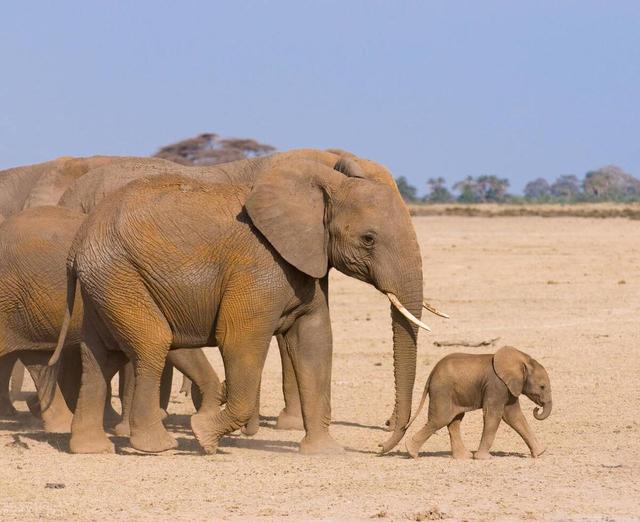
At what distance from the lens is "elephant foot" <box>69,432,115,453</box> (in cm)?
1012

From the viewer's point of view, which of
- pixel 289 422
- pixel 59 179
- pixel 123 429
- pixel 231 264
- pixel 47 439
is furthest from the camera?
pixel 59 179

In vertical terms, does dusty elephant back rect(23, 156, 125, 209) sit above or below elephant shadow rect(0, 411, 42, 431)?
above

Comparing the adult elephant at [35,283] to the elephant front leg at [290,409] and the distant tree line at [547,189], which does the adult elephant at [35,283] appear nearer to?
the elephant front leg at [290,409]

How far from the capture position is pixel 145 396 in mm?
9961

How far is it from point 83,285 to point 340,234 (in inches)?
65.8

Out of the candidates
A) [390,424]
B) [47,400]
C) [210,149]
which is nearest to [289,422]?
[390,424]

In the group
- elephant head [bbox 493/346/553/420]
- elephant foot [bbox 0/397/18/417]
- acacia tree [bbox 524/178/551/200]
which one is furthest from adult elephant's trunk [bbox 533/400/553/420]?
acacia tree [bbox 524/178/551/200]

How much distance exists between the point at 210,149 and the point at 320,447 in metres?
48.3

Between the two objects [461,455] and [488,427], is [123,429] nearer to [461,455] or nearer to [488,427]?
[461,455]

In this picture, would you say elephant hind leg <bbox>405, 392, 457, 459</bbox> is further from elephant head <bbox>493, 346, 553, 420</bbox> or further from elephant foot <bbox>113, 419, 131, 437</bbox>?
elephant foot <bbox>113, 419, 131, 437</bbox>

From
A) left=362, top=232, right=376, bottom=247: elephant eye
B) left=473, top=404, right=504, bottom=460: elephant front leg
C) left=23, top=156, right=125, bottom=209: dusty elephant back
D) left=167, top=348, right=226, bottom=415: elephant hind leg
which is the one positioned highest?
left=23, top=156, right=125, bottom=209: dusty elephant back

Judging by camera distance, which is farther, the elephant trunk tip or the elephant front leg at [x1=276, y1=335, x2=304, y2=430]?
the elephant front leg at [x1=276, y1=335, x2=304, y2=430]

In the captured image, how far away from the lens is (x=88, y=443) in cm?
1013

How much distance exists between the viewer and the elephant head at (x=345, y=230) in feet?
32.2
